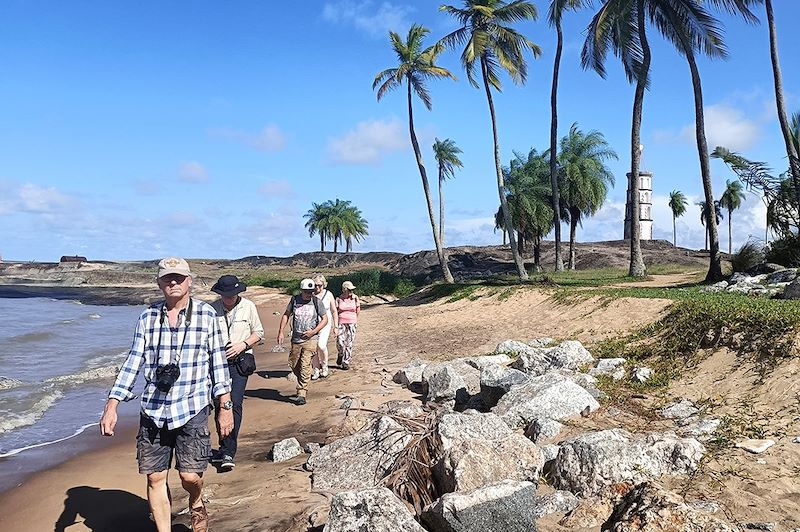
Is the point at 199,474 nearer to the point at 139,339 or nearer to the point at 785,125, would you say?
the point at 139,339

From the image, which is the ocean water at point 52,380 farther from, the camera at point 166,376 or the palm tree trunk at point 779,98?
the palm tree trunk at point 779,98

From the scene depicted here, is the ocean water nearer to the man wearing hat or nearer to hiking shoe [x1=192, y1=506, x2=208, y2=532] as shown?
the man wearing hat

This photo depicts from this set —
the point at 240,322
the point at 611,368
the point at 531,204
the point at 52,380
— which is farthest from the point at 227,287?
the point at 531,204

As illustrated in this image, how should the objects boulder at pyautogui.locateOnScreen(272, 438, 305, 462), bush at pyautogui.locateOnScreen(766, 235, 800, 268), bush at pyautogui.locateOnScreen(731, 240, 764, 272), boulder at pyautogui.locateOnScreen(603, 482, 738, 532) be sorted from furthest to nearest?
bush at pyautogui.locateOnScreen(731, 240, 764, 272)
bush at pyautogui.locateOnScreen(766, 235, 800, 268)
boulder at pyautogui.locateOnScreen(272, 438, 305, 462)
boulder at pyautogui.locateOnScreen(603, 482, 738, 532)

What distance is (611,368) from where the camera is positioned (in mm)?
8195

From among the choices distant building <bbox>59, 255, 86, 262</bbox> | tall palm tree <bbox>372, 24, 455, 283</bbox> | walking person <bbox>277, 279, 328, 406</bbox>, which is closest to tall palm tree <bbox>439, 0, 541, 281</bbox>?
tall palm tree <bbox>372, 24, 455, 283</bbox>

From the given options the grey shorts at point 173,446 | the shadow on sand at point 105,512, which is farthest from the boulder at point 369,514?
the shadow on sand at point 105,512

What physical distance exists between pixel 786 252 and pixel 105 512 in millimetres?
15707

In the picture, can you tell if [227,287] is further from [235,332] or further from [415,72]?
[415,72]

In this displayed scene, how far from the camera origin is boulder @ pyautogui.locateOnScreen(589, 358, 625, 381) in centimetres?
793

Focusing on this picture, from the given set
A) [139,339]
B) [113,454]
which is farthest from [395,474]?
[113,454]

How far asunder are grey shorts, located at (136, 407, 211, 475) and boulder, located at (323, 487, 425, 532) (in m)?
0.97

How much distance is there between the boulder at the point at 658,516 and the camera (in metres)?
3.38

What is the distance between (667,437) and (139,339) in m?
4.04
